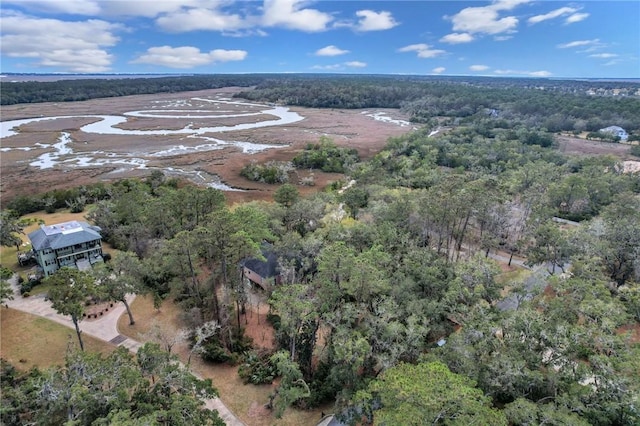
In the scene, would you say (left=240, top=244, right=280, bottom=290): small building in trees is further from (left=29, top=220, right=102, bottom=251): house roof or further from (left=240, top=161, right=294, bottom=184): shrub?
(left=240, top=161, right=294, bottom=184): shrub

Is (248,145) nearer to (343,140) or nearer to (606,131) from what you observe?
(343,140)

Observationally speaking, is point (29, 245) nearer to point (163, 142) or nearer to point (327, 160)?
point (327, 160)

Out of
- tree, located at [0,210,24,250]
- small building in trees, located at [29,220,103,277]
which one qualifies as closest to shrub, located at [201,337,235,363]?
small building in trees, located at [29,220,103,277]

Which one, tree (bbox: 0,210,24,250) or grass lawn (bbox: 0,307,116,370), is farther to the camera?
tree (bbox: 0,210,24,250)

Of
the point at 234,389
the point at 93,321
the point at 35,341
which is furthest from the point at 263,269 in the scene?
the point at 35,341

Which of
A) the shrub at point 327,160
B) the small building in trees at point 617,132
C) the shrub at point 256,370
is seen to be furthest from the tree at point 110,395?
the small building in trees at point 617,132

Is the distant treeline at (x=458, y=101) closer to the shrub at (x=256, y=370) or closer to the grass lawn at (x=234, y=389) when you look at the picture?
the shrub at (x=256, y=370)
